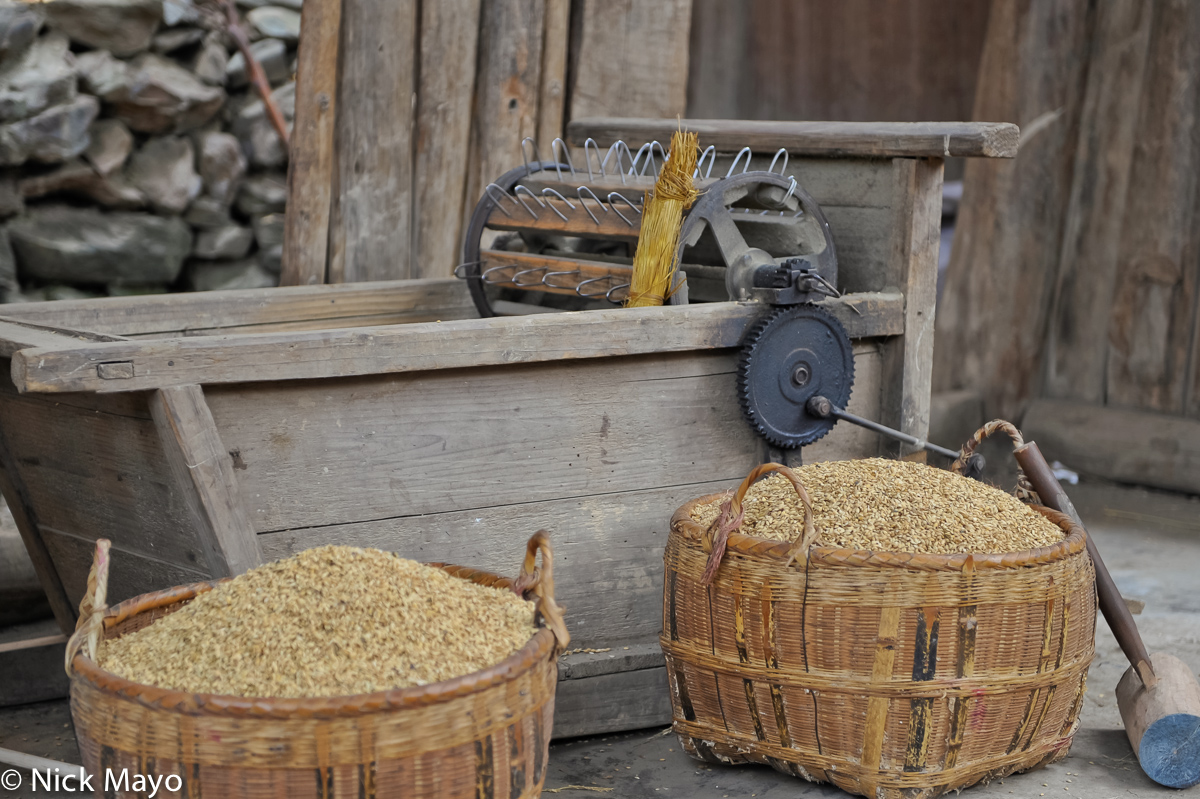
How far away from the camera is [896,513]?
2.46m

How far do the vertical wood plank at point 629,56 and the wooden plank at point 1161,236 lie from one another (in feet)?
6.77

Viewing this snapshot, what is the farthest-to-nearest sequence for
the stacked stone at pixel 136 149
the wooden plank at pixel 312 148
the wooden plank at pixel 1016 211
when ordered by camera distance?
the wooden plank at pixel 1016 211
the stacked stone at pixel 136 149
the wooden plank at pixel 312 148

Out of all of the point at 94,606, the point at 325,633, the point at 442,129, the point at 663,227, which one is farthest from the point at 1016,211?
the point at 94,606

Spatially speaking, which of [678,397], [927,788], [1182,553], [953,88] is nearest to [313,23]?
[678,397]

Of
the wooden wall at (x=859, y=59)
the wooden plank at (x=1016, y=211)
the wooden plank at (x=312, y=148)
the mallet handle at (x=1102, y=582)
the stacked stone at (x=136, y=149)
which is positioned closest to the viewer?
the mallet handle at (x=1102, y=582)

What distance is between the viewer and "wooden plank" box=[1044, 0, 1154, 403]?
5.13 meters

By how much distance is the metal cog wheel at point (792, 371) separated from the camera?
9.28 feet

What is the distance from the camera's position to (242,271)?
17.8 ft

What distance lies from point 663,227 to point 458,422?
2.16ft

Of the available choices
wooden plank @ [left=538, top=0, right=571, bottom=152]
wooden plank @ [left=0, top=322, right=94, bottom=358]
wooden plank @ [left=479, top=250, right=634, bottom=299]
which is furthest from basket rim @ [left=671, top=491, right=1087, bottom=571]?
wooden plank @ [left=538, top=0, right=571, bottom=152]

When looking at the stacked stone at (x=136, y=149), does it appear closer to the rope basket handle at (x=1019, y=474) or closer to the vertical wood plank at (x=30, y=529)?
the vertical wood plank at (x=30, y=529)

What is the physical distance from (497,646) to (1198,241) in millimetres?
4013

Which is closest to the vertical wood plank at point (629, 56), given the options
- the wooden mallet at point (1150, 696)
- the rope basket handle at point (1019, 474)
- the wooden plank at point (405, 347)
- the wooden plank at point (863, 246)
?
the wooden plank at point (863, 246)

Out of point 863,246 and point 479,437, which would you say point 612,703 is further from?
point 863,246
